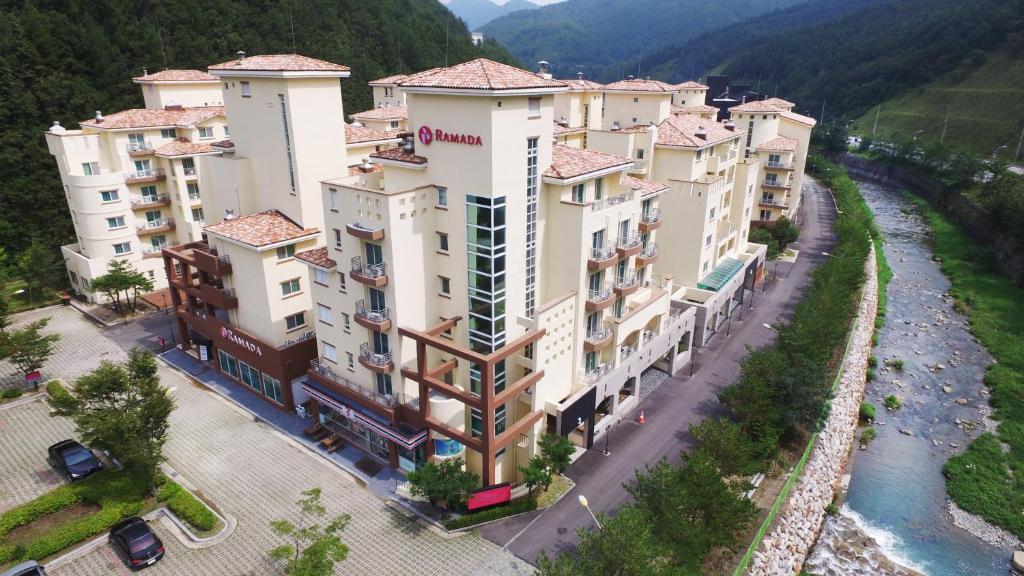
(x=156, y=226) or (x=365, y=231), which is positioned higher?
(x=365, y=231)

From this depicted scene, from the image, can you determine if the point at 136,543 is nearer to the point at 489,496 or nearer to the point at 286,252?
the point at 489,496

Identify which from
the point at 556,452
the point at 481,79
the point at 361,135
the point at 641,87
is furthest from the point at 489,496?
the point at 641,87

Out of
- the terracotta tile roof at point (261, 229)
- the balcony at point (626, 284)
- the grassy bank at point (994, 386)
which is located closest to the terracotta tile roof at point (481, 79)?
→ the balcony at point (626, 284)

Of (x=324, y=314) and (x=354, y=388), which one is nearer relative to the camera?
(x=354, y=388)

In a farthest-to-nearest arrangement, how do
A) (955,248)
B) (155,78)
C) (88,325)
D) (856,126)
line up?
(856,126) → (955,248) → (155,78) → (88,325)

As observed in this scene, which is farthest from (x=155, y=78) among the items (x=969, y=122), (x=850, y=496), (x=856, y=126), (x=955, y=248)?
(x=856, y=126)

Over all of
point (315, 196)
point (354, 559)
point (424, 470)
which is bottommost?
point (354, 559)

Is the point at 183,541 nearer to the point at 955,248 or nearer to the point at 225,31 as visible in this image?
the point at 225,31
